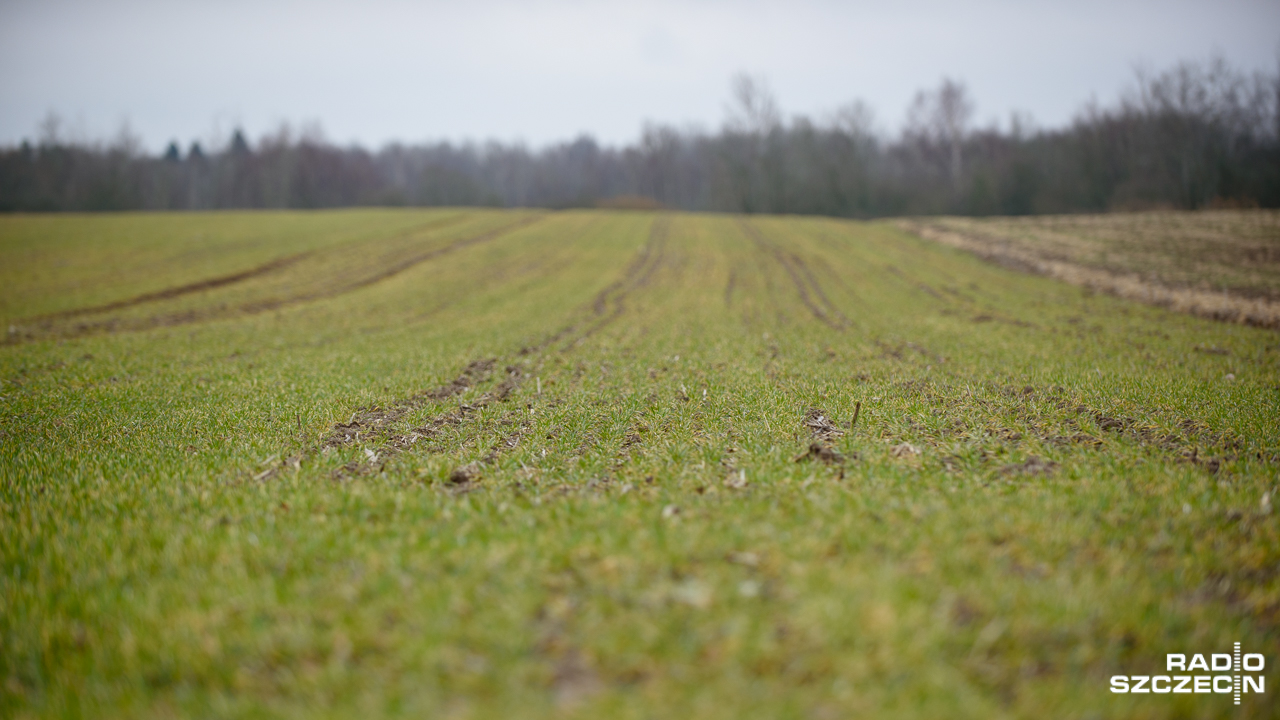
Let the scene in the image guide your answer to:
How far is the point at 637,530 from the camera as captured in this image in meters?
5.42

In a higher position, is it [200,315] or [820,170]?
[820,170]

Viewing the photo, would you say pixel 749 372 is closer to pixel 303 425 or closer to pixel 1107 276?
pixel 303 425

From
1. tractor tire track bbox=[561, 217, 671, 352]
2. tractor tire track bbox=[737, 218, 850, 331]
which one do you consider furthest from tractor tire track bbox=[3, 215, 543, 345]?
tractor tire track bbox=[737, 218, 850, 331]

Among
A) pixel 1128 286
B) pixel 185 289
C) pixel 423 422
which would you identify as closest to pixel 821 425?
pixel 423 422

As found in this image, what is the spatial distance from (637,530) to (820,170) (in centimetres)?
10756

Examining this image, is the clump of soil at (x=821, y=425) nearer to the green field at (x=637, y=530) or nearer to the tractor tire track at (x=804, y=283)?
the green field at (x=637, y=530)

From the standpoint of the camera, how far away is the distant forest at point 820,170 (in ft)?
239

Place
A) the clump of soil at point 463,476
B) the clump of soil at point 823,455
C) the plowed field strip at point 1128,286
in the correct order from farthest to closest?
the plowed field strip at point 1128,286, the clump of soil at point 823,455, the clump of soil at point 463,476

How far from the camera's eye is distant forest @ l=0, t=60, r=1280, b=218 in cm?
7281

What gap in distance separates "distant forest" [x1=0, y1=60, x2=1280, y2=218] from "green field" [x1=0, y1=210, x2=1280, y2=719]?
77.5 meters

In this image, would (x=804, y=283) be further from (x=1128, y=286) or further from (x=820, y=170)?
(x=820, y=170)

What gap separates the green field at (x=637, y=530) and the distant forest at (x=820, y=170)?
254 ft

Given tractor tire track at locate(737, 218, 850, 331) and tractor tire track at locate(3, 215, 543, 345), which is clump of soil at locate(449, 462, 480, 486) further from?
tractor tire track at locate(3, 215, 543, 345)

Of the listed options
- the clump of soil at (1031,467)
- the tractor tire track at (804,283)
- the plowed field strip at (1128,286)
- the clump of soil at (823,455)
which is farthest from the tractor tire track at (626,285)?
the plowed field strip at (1128,286)
